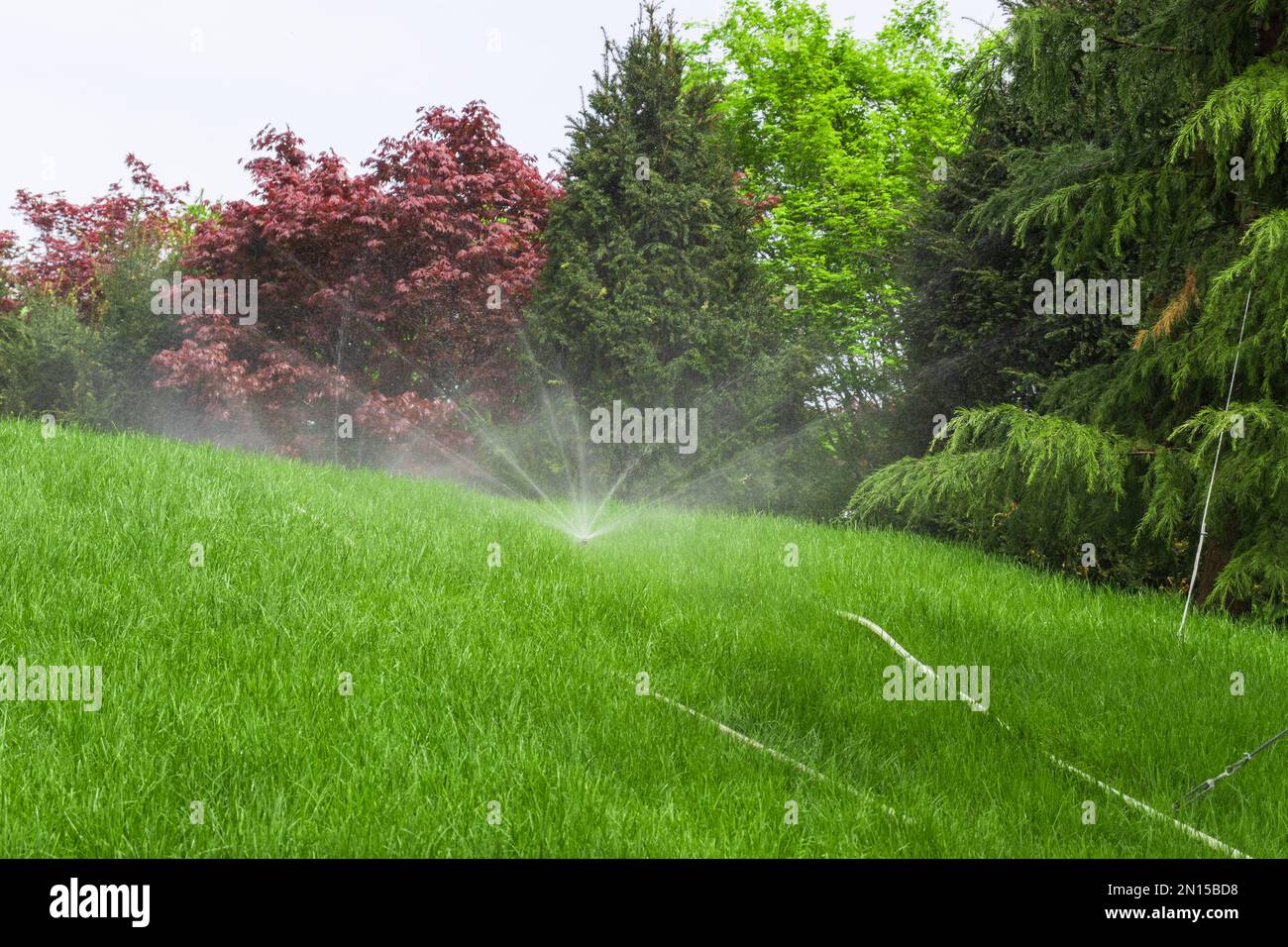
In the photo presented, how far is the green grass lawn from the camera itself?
3.35 metres

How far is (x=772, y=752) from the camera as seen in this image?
163 inches

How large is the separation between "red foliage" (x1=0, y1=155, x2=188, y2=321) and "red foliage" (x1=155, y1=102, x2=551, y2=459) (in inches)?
399

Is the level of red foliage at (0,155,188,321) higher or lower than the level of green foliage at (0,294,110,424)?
higher

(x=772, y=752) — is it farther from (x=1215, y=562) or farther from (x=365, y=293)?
(x=365, y=293)

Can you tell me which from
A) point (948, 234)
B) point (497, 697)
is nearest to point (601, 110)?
point (948, 234)

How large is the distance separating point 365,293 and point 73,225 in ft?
49.0

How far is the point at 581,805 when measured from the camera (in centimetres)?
341

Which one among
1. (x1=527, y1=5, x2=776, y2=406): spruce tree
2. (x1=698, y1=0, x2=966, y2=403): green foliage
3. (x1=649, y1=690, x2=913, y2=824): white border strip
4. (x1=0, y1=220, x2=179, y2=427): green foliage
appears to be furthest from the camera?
(x1=698, y1=0, x2=966, y2=403): green foliage

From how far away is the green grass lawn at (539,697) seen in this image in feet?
11.0
